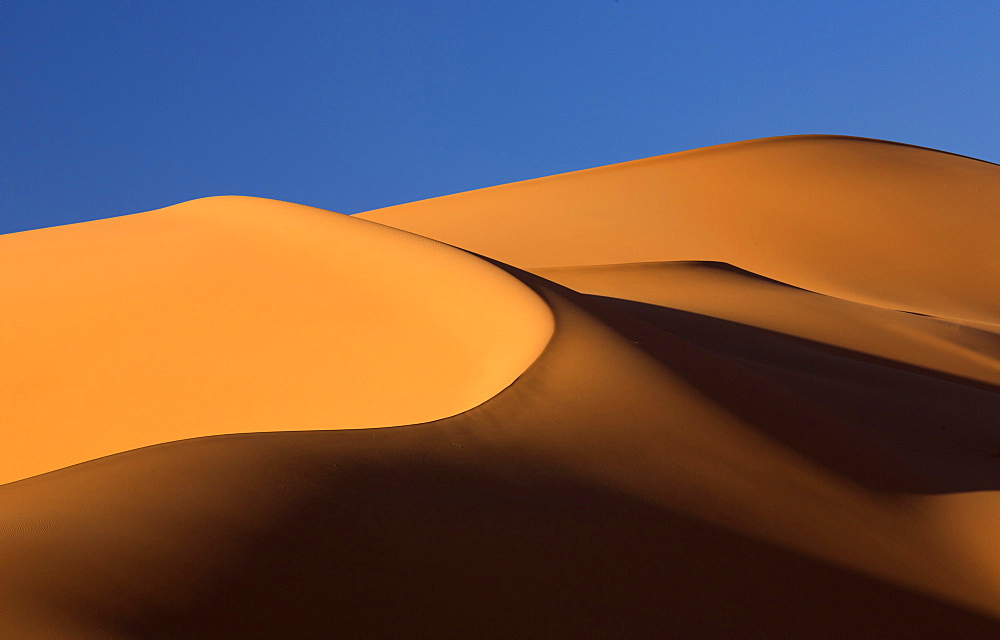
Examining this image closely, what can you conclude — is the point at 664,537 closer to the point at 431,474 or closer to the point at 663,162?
the point at 431,474

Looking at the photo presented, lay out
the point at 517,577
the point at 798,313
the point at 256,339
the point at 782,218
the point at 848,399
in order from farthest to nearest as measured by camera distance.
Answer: the point at 782,218 → the point at 798,313 → the point at 848,399 → the point at 256,339 → the point at 517,577

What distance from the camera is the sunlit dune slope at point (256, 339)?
250 inches

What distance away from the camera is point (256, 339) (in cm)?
750

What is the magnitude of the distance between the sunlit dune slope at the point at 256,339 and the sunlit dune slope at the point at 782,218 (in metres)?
12.6

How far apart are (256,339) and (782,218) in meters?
19.6

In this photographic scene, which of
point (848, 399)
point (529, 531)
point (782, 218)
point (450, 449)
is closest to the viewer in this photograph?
point (529, 531)

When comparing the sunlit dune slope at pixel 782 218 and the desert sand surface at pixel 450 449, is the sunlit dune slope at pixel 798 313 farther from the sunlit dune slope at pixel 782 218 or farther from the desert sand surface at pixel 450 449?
the sunlit dune slope at pixel 782 218

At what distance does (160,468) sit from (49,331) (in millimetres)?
5232

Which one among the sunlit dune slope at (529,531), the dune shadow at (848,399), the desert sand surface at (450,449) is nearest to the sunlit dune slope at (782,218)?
the desert sand surface at (450,449)

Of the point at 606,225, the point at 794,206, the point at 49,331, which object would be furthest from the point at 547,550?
the point at 794,206

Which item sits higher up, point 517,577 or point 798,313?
point 798,313

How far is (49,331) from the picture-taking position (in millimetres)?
8211

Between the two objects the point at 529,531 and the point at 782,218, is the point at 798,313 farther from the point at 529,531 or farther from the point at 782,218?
the point at 782,218

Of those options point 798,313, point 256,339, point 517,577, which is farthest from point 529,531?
point 798,313
